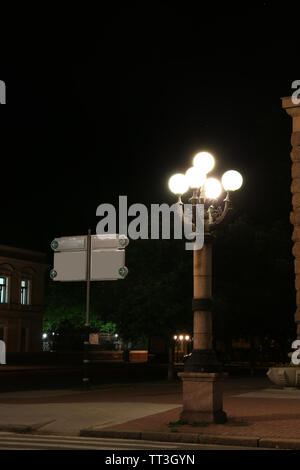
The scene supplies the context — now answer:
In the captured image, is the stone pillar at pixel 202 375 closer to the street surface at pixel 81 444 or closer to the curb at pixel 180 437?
the curb at pixel 180 437

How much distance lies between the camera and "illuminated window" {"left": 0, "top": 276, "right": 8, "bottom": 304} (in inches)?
2672

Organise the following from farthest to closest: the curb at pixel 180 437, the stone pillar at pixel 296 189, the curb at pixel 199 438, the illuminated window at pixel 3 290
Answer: the illuminated window at pixel 3 290
the stone pillar at pixel 296 189
the curb at pixel 180 437
the curb at pixel 199 438

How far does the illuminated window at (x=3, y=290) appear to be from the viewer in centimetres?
6788

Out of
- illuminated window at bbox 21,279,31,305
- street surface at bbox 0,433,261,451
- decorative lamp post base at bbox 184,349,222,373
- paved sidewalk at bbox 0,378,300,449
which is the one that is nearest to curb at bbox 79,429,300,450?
paved sidewalk at bbox 0,378,300,449

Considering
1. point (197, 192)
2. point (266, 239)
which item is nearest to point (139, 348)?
point (266, 239)

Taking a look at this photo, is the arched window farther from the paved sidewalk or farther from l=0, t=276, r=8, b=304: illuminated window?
the paved sidewalk

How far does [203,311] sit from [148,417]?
9.88ft

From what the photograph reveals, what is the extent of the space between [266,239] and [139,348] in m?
54.9

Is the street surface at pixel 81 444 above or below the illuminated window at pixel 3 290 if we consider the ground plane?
below

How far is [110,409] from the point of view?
1789 centimetres

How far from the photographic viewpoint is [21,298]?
232 feet

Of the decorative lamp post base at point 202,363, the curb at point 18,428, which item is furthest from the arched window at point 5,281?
the decorative lamp post base at point 202,363

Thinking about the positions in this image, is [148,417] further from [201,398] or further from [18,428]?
[18,428]
